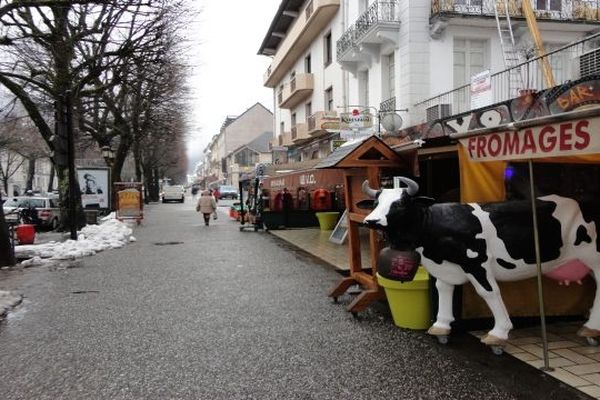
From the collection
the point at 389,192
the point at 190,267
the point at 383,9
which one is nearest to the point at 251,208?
the point at 383,9

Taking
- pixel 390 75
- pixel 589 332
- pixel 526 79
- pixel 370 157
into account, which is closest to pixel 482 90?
pixel 526 79

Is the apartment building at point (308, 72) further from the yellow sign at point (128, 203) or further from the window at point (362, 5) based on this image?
the yellow sign at point (128, 203)

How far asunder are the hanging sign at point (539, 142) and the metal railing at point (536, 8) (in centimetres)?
1278

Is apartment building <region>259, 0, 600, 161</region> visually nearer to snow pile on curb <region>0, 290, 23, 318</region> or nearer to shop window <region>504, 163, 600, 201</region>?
shop window <region>504, 163, 600, 201</region>

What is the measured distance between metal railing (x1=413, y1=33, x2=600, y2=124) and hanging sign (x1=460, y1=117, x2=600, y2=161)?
268 inches

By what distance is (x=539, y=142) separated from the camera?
430cm

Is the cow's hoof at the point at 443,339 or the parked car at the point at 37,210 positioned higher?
the parked car at the point at 37,210

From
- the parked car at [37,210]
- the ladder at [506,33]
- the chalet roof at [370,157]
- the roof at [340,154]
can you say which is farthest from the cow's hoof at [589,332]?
the parked car at [37,210]

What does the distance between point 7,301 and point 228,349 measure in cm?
439

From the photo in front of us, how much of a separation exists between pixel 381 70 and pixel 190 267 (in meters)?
11.3

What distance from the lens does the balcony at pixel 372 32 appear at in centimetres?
1742

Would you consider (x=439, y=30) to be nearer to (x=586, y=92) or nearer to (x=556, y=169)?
(x=586, y=92)

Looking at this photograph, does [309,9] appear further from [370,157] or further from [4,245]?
[370,157]

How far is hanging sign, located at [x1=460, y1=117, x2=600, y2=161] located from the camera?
3879mm
